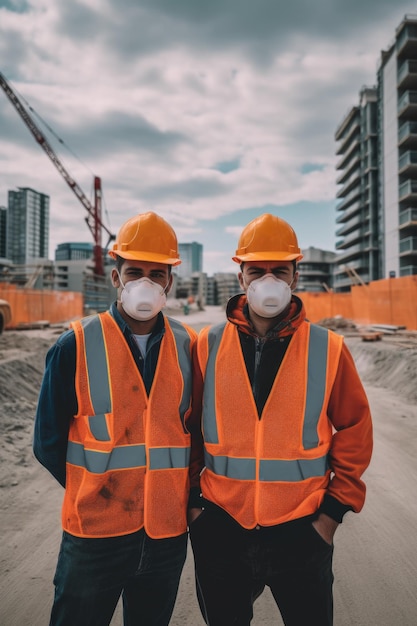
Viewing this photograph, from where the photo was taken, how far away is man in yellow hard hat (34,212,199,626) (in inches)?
67.1

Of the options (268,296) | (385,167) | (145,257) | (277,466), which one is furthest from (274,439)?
(385,167)

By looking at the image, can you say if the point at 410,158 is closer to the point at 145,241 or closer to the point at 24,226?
the point at 145,241

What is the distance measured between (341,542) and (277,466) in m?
2.08

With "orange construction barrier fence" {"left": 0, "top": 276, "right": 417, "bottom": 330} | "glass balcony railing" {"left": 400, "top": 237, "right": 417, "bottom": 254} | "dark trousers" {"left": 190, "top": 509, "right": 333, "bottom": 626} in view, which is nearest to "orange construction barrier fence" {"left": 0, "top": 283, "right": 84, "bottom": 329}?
"orange construction barrier fence" {"left": 0, "top": 276, "right": 417, "bottom": 330}

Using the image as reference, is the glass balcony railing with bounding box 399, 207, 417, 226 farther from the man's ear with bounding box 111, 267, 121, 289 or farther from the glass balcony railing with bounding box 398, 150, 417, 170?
the man's ear with bounding box 111, 267, 121, 289

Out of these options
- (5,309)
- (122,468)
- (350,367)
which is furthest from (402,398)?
(5,309)

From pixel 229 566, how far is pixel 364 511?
2646 mm

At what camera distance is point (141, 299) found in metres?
1.96

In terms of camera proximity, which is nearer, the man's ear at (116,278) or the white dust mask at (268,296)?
the white dust mask at (268,296)

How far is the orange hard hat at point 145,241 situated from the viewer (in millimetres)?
2068

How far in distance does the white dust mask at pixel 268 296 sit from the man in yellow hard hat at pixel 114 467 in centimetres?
49

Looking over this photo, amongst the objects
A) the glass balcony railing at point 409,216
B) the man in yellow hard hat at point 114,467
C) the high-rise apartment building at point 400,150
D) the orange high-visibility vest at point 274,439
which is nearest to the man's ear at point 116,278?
the man in yellow hard hat at point 114,467

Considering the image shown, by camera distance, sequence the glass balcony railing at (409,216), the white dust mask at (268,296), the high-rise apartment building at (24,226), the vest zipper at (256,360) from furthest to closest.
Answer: the high-rise apartment building at (24,226), the glass balcony railing at (409,216), the white dust mask at (268,296), the vest zipper at (256,360)

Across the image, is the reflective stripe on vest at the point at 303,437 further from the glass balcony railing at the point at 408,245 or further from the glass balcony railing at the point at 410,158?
the glass balcony railing at the point at 410,158
